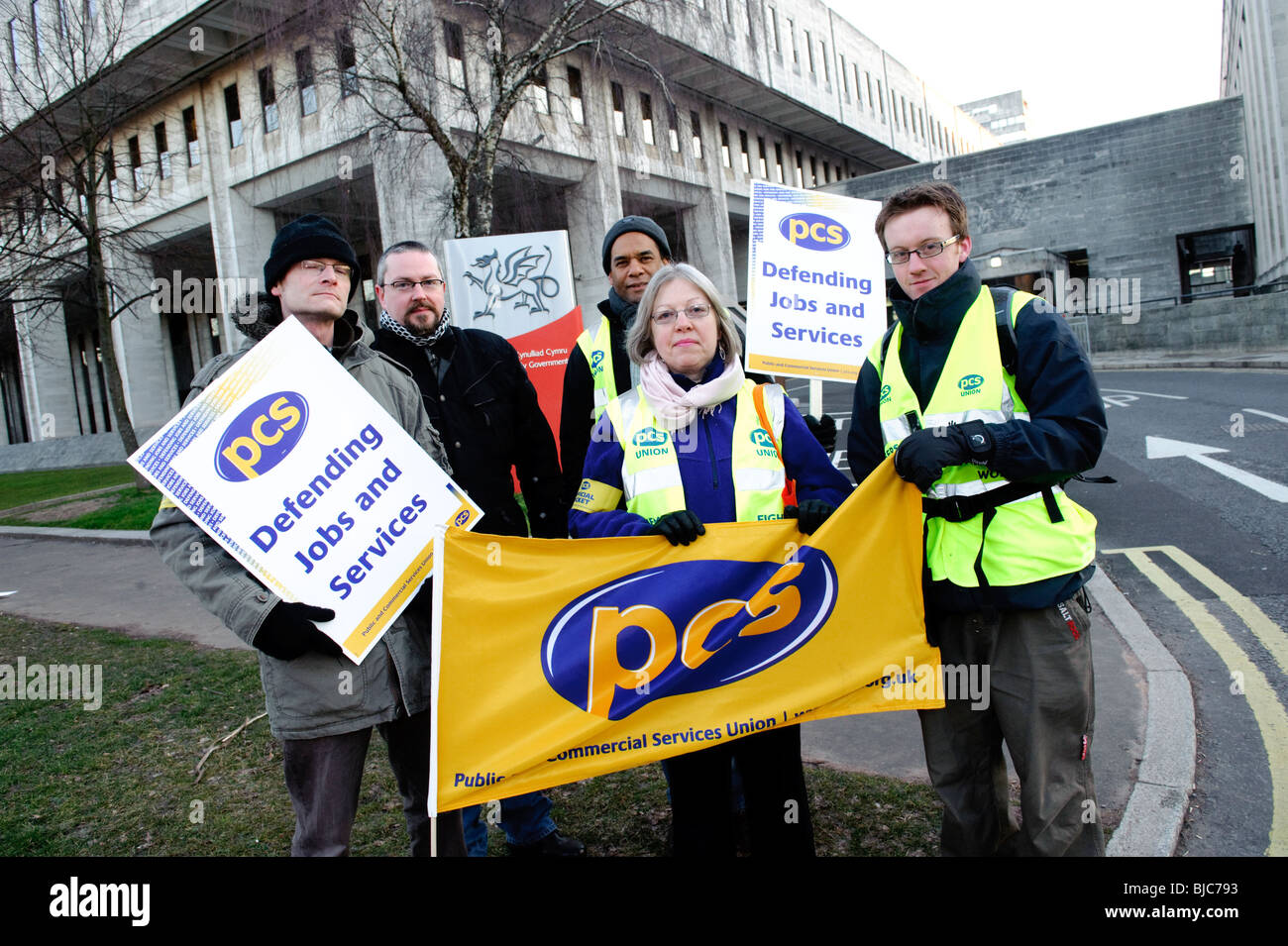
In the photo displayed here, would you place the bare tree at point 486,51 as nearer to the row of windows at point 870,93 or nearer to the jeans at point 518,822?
Answer: the jeans at point 518,822

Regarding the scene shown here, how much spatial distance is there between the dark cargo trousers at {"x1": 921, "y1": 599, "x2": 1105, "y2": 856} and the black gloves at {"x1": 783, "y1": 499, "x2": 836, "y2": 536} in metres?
0.51

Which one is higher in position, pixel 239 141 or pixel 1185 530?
pixel 239 141

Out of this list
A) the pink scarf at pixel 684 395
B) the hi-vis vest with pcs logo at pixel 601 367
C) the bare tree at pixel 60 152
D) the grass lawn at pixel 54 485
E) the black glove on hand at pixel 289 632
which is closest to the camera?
the black glove on hand at pixel 289 632

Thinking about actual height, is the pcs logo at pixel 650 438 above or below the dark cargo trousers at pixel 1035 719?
above

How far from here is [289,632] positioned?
7.58 feet

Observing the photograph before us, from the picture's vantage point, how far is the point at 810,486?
9.21 ft

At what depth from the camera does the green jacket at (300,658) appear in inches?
91.5

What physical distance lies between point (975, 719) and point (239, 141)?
100 ft

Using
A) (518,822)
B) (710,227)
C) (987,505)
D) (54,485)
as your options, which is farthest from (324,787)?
(710,227)

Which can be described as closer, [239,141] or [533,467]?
[533,467]

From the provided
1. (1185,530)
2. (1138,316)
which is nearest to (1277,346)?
(1138,316)

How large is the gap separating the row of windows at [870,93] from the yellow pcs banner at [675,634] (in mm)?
40095

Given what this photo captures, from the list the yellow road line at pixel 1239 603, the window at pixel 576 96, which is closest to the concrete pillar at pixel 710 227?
the window at pixel 576 96
